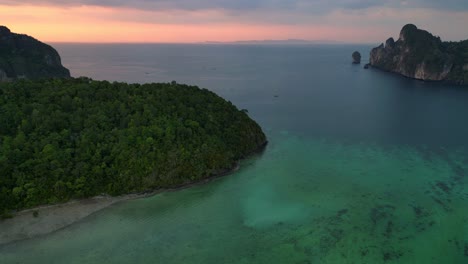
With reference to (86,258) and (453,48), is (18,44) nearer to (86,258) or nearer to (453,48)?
(86,258)

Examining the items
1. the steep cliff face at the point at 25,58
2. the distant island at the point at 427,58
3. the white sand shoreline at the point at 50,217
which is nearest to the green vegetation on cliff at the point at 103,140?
the white sand shoreline at the point at 50,217

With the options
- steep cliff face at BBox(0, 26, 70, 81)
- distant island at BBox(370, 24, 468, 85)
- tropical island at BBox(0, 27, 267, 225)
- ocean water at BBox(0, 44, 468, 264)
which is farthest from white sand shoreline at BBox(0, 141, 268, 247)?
distant island at BBox(370, 24, 468, 85)

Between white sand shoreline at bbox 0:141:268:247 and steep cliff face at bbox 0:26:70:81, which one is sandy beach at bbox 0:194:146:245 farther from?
steep cliff face at bbox 0:26:70:81

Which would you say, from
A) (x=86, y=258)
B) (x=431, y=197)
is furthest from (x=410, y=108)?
(x=86, y=258)

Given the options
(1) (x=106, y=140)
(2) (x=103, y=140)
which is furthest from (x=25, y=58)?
(1) (x=106, y=140)

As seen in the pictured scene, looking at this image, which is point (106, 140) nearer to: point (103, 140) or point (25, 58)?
point (103, 140)

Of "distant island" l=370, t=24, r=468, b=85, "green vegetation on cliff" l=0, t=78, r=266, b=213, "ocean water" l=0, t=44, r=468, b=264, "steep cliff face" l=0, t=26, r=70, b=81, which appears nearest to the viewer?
"ocean water" l=0, t=44, r=468, b=264
